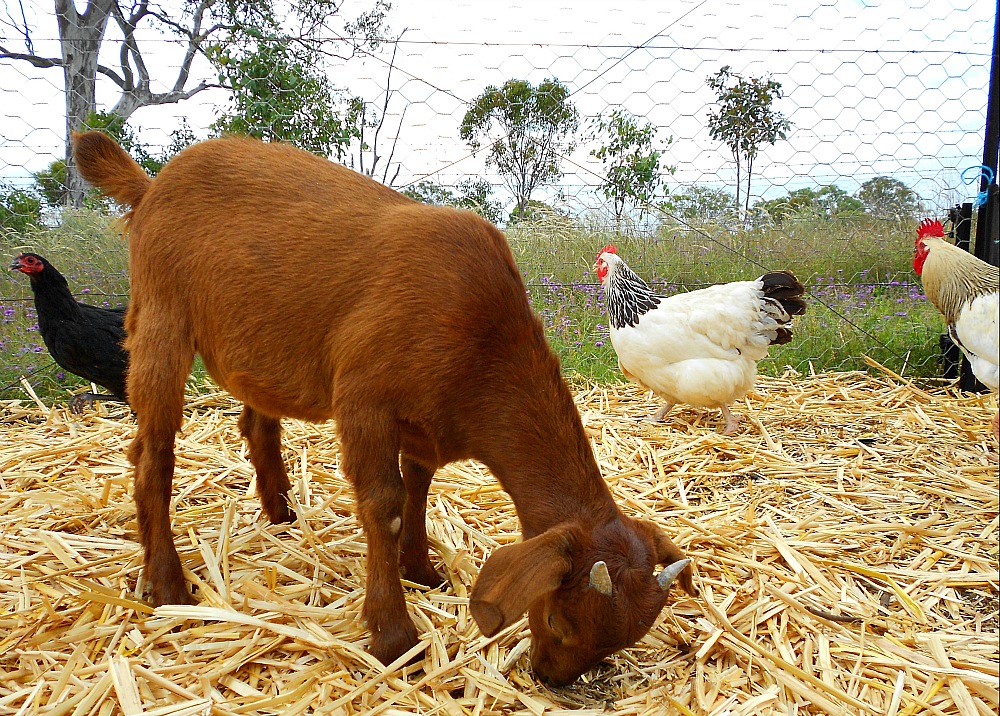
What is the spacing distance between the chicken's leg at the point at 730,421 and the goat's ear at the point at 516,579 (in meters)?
2.87

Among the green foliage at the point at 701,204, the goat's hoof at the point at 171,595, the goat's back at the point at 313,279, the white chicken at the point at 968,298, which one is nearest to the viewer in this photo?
the goat's back at the point at 313,279

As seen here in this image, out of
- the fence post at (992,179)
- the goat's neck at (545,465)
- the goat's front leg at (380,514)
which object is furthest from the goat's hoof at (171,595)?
the fence post at (992,179)

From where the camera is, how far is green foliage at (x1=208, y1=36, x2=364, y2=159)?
16.8 feet

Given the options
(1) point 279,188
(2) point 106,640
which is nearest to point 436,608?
(2) point 106,640

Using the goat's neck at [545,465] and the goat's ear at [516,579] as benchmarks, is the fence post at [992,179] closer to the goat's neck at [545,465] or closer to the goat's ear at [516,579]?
the goat's neck at [545,465]

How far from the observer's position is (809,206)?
6109 mm

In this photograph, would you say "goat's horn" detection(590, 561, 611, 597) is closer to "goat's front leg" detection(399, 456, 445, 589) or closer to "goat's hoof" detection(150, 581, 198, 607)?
"goat's front leg" detection(399, 456, 445, 589)

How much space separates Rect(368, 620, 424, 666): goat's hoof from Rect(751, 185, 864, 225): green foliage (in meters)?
5.04

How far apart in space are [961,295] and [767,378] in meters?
1.62

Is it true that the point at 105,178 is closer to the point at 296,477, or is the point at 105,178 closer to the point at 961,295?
the point at 296,477

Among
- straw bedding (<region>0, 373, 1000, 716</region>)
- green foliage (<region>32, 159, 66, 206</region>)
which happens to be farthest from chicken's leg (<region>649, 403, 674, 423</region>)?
green foliage (<region>32, 159, 66, 206</region>)

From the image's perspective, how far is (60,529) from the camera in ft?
10.00

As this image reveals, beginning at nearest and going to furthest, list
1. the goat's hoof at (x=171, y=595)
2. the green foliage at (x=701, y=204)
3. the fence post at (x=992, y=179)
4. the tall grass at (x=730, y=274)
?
the goat's hoof at (x=171, y=595) → the fence post at (x=992, y=179) → the tall grass at (x=730, y=274) → the green foliage at (x=701, y=204)

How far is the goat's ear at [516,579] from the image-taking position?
5.22ft
